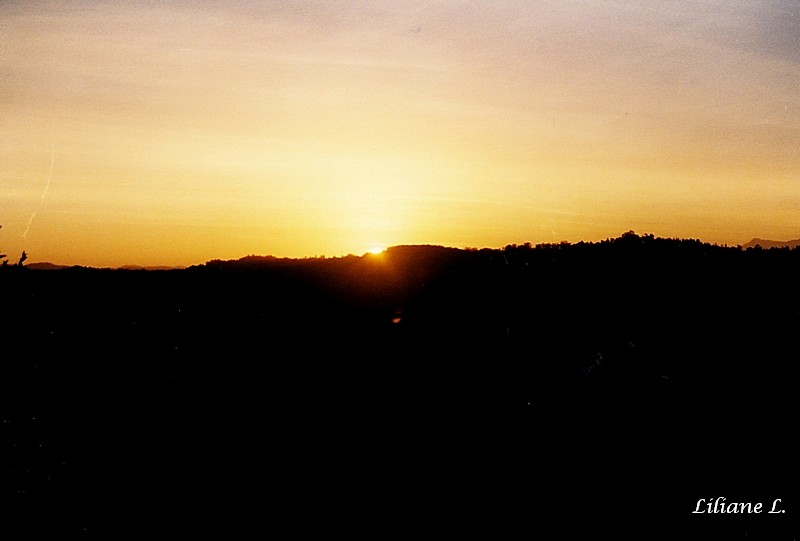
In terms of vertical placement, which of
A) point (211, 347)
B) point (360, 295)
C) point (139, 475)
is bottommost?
point (139, 475)

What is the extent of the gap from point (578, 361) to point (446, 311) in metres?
6.23

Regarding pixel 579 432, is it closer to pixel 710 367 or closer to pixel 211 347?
pixel 710 367

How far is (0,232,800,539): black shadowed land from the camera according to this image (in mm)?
15711

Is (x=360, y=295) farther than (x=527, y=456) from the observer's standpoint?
Yes

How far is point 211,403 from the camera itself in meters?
20.0

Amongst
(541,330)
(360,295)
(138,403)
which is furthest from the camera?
(360,295)

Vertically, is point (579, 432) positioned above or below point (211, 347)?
below

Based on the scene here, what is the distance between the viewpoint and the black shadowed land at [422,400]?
51.5 ft

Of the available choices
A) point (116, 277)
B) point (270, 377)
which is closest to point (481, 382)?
point (270, 377)

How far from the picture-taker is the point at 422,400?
20188mm

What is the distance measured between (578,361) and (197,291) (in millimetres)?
17111

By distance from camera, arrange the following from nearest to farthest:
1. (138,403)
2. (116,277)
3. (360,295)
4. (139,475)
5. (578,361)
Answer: (139,475)
(138,403)
(578,361)
(360,295)
(116,277)

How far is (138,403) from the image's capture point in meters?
19.7

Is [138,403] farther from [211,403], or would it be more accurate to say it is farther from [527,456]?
[527,456]
